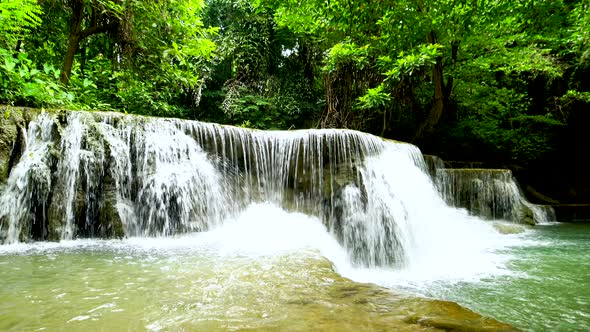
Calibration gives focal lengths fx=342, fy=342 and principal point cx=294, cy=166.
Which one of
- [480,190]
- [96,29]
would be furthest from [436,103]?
[96,29]

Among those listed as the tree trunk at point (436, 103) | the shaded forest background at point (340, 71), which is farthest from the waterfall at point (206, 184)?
the tree trunk at point (436, 103)

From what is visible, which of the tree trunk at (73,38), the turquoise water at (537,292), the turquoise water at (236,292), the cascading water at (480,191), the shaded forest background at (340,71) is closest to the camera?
the turquoise water at (236,292)

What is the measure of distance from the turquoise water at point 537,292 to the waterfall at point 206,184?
1510 mm

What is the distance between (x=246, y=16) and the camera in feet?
47.3

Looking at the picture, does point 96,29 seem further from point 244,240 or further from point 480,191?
point 480,191

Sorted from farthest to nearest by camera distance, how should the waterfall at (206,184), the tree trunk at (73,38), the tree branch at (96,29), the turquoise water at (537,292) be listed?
1. the tree branch at (96,29)
2. the tree trunk at (73,38)
3. the waterfall at (206,184)
4. the turquoise water at (537,292)

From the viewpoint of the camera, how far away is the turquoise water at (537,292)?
2.90 m

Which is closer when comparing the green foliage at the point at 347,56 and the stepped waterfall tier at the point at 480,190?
the green foliage at the point at 347,56

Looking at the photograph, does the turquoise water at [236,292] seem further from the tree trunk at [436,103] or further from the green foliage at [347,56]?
the tree trunk at [436,103]

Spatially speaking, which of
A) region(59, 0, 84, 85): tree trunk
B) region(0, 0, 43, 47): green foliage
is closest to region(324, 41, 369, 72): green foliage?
region(59, 0, 84, 85): tree trunk

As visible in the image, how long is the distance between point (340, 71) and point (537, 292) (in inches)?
365

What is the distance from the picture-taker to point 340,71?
11664 mm

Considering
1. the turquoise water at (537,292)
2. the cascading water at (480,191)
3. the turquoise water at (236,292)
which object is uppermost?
the cascading water at (480,191)

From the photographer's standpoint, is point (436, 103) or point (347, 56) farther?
point (436, 103)
